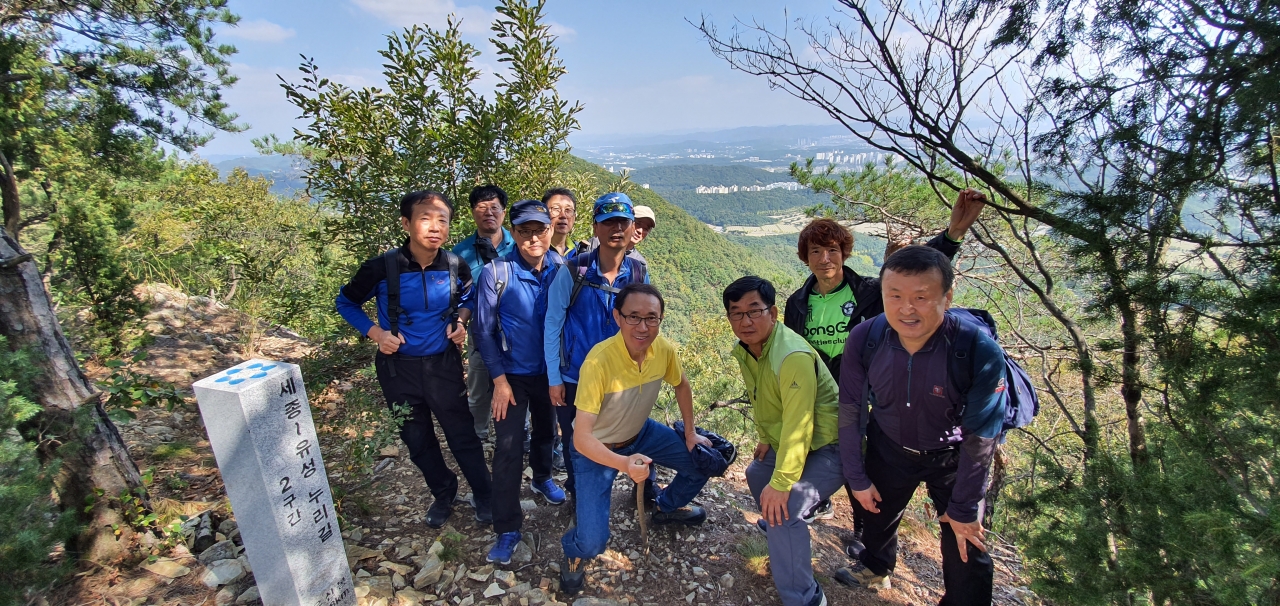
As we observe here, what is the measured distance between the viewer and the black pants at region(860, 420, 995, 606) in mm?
2660

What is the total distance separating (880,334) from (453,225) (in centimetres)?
372

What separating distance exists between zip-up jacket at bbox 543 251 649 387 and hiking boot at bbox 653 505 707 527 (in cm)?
130

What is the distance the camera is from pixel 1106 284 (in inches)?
99.9

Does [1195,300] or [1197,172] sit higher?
[1197,172]

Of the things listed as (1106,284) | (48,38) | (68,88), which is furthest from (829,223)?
(68,88)

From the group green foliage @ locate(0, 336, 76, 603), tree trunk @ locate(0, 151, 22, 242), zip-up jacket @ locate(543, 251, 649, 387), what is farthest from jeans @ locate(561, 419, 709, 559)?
tree trunk @ locate(0, 151, 22, 242)

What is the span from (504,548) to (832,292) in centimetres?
271

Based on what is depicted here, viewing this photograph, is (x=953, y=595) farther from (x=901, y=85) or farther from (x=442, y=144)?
(x=442, y=144)

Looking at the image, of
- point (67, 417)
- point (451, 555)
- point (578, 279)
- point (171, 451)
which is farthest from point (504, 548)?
point (171, 451)

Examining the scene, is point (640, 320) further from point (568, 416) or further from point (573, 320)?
point (568, 416)

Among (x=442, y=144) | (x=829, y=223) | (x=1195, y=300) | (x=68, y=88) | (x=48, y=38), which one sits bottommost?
(x=1195, y=300)

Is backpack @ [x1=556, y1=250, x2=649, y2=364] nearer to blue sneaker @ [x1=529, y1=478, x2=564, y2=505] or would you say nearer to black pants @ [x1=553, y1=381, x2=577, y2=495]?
black pants @ [x1=553, y1=381, x2=577, y2=495]

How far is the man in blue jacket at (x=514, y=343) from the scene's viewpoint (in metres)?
3.29

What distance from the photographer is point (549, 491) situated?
3988mm
